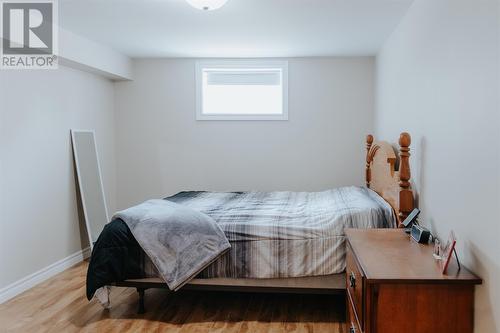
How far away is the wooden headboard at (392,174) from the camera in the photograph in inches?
106

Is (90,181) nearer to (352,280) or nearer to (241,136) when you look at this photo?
(241,136)

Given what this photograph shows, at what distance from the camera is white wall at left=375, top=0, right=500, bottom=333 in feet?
5.45

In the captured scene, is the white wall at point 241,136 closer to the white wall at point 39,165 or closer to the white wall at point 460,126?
the white wall at point 39,165

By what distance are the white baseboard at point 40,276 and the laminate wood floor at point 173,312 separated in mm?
68

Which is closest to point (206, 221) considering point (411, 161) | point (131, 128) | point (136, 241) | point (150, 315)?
point (136, 241)

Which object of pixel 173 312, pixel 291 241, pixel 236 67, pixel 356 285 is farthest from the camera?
pixel 236 67

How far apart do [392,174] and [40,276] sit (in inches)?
123

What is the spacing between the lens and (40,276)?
368 cm

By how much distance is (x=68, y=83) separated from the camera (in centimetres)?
418

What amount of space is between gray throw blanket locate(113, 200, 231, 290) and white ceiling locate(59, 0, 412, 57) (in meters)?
1.63

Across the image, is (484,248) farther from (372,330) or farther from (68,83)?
(68,83)

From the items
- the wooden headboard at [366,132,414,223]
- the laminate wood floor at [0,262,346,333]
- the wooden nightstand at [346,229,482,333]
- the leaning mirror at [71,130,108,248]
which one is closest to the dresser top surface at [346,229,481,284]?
the wooden nightstand at [346,229,482,333]

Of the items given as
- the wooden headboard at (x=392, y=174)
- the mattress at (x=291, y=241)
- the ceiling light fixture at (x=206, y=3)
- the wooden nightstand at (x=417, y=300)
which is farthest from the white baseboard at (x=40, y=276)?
the wooden headboard at (x=392, y=174)

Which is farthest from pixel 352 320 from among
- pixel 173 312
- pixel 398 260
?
pixel 173 312
